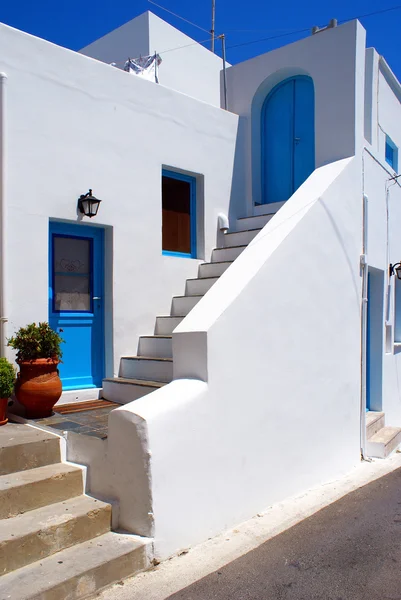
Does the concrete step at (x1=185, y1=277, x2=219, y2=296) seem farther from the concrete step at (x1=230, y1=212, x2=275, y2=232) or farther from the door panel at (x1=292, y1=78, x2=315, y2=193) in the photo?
the door panel at (x1=292, y1=78, x2=315, y2=193)

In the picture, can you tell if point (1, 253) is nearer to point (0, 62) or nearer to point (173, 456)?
point (0, 62)

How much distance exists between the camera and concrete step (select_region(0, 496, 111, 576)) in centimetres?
337

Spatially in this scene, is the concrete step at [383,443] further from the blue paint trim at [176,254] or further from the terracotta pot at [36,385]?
the terracotta pot at [36,385]

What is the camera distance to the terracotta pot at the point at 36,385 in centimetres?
507

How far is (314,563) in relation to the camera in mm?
3795

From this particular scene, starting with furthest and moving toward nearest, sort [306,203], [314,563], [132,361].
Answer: [132,361], [306,203], [314,563]

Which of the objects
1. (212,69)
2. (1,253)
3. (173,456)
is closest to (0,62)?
(1,253)

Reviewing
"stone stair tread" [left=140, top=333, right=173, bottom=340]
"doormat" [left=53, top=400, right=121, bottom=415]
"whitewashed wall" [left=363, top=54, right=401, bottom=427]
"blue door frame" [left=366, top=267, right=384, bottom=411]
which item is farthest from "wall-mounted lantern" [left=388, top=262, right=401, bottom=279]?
"doormat" [left=53, top=400, right=121, bottom=415]

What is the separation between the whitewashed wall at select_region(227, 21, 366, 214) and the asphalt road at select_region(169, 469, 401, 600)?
16.5ft

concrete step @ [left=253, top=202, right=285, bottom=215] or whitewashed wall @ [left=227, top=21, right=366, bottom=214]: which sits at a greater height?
whitewashed wall @ [left=227, top=21, right=366, bottom=214]

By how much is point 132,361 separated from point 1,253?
1.93m

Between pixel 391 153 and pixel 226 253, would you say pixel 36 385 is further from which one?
pixel 391 153

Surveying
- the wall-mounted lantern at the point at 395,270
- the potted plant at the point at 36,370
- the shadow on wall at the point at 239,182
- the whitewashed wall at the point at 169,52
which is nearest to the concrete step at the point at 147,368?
the potted plant at the point at 36,370

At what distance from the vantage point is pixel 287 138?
28.6 feet
